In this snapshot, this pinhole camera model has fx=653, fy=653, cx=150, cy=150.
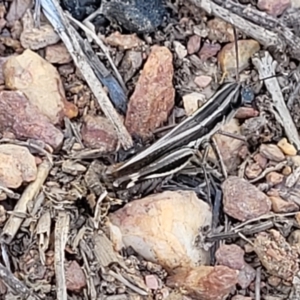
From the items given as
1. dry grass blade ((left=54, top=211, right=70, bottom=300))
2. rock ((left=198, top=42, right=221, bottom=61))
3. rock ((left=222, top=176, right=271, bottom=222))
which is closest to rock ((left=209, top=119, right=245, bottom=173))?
rock ((left=222, top=176, right=271, bottom=222))

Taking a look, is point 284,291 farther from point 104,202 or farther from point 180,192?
point 104,202

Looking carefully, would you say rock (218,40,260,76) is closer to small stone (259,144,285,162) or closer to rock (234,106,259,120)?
rock (234,106,259,120)

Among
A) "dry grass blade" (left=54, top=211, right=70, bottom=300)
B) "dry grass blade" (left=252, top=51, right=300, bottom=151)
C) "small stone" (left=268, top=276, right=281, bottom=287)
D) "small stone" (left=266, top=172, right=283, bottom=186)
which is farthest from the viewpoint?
"dry grass blade" (left=252, top=51, right=300, bottom=151)

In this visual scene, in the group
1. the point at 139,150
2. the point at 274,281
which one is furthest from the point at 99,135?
the point at 274,281

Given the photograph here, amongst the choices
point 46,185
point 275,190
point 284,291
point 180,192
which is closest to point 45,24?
point 46,185

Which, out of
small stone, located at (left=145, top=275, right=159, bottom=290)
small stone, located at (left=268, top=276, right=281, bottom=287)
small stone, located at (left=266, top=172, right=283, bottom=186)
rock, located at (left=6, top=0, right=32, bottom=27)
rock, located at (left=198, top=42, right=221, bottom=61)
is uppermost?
rock, located at (left=6, top=0, right=32, bottom=27)

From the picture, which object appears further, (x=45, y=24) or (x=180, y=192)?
(x=45, y=24)

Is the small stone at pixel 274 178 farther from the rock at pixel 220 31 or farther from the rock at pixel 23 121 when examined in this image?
the rock at pixel 23 121
